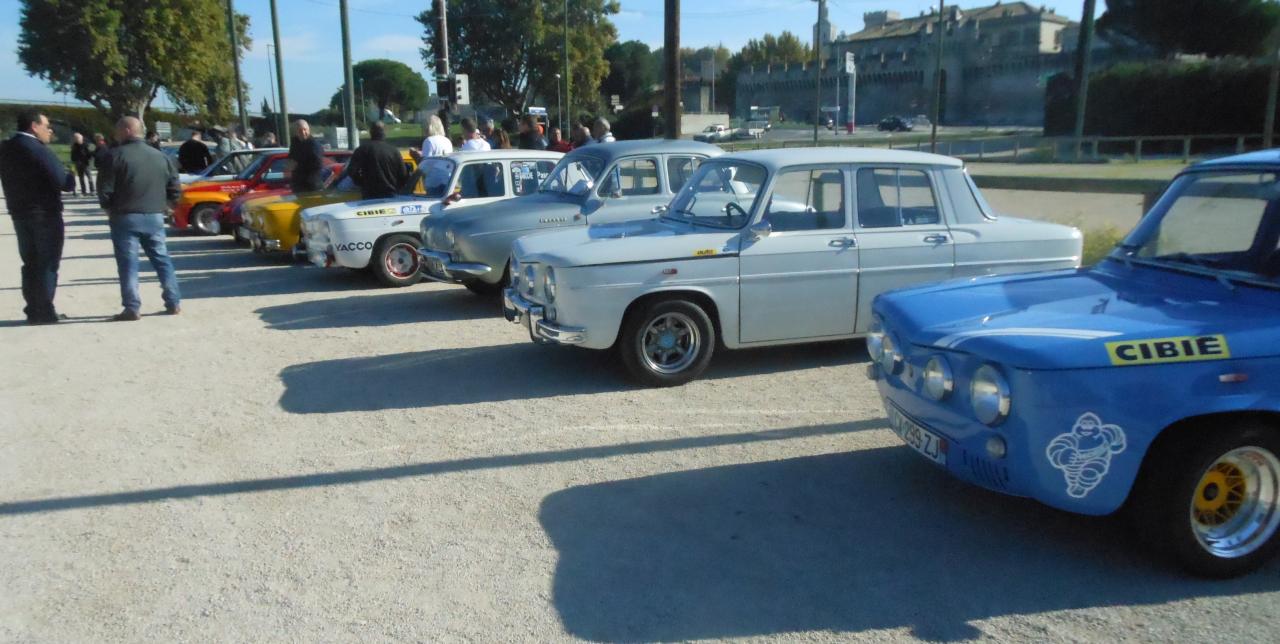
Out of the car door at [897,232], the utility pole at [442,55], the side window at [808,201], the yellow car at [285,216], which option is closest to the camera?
the side window at [808,201]

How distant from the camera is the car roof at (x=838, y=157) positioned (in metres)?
6.81

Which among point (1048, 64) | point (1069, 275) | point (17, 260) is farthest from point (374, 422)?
point (1048, 64)

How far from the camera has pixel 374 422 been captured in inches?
240

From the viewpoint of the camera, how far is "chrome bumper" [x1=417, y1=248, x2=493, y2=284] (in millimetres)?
8984

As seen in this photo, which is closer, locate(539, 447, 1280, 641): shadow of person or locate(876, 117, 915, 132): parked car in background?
locate(539, 447, 1280, 641): shadow of person

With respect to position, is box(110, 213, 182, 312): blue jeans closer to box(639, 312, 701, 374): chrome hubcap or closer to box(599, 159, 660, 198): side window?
box(599, 159, 660, 198): side window

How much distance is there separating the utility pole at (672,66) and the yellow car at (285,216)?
452cm

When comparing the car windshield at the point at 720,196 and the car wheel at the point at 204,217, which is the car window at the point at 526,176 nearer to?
the car windshield at the point at 720,196

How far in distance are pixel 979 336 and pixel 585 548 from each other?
6.12ft

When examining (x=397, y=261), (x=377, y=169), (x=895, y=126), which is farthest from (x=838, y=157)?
(x=895, y=126)

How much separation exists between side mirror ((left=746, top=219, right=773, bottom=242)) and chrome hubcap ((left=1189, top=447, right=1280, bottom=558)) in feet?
11.2

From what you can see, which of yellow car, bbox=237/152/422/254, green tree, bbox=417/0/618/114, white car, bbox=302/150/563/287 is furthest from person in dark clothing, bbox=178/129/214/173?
green tree, bbox=417/0/618/114

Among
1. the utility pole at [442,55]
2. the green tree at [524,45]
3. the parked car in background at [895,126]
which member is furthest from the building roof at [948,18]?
the utility pole at [442,55]

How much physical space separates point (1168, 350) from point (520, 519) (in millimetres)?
2799
